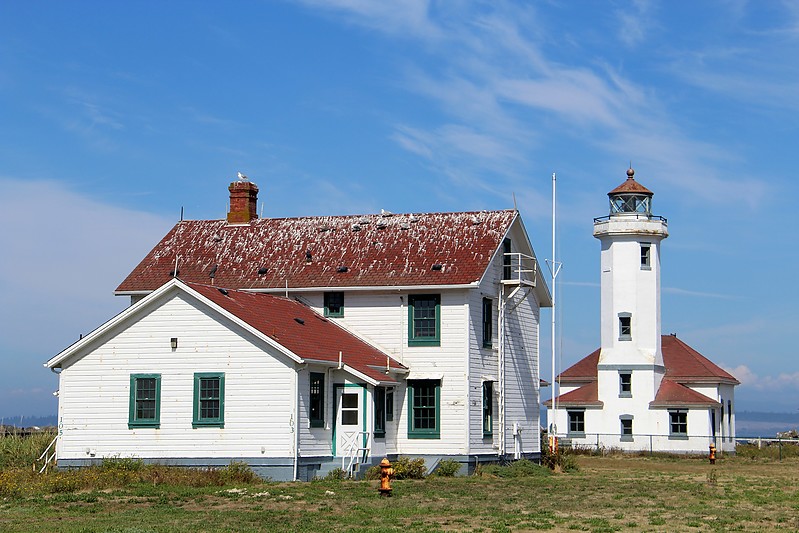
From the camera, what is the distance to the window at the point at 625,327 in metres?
56.9

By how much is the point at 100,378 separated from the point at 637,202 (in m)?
32.8

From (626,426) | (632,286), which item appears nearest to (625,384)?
(626,426)

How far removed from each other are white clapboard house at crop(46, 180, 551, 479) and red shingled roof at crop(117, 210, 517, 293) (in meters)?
0.07

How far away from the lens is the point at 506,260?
125 feet

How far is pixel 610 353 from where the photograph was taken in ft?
189

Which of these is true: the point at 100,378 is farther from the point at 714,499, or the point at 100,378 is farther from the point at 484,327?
the point at 714,499

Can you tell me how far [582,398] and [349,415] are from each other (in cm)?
2862

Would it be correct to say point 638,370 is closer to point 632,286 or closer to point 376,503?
point 632,286

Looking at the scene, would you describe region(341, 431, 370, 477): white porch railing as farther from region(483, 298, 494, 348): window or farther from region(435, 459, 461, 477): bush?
region(483, 298, 494, 348): window

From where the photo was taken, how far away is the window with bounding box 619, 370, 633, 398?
2258 inches

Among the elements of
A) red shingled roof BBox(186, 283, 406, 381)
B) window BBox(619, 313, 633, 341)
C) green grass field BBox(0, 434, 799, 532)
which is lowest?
green grass field BBox(0, 434, 799, 532)

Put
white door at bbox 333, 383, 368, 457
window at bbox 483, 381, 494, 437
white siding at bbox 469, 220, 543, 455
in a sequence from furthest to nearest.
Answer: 1. window at bbox 483, 381, 494, 437
2. white siding at bbox 469, 220, 543, 455
3. white door at bbox 333, 383, 368, 457

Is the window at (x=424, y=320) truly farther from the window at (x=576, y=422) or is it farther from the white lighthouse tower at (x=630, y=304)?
the window at (x=576, y=422)

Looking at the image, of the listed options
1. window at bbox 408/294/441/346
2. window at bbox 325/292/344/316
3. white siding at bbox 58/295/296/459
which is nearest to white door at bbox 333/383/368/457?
white siding at bbox 58/295/296/459
